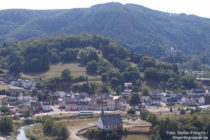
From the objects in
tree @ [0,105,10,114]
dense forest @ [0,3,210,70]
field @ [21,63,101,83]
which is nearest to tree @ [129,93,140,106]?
field @ [21,63,101,83]

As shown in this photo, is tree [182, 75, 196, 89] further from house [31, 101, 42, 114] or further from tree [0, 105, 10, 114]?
tree [0, 105, 10, 114]

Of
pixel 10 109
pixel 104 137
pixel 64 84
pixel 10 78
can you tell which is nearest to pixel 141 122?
pixel 104 137

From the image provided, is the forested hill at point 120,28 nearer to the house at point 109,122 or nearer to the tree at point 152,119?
the tree at point 152,119

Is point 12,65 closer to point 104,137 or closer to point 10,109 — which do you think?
point 10,109

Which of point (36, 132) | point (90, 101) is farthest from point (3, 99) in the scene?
point (36, 132)

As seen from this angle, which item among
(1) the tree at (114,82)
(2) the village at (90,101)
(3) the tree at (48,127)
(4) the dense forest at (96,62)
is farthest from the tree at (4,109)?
(1) the tree at (114,82)

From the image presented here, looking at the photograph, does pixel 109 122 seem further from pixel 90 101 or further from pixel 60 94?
pixel 60 94
